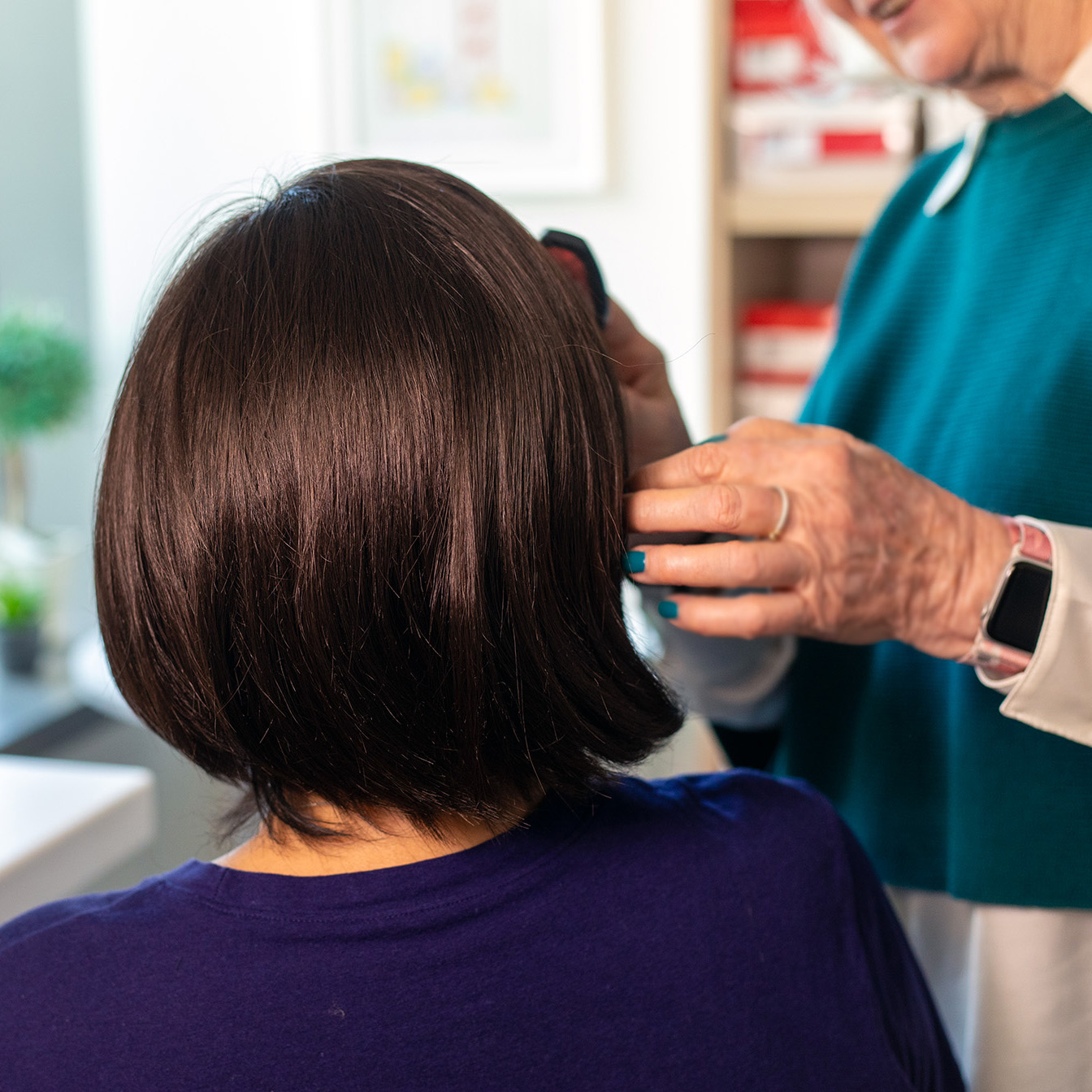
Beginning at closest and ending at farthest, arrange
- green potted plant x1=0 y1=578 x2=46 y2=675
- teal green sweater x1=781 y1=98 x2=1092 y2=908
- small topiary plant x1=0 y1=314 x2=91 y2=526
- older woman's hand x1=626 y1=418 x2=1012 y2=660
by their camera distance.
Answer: older woman's hand x1=626 y1=418 x2=1012 y2=660 → teal green sweater x1=781 y1=98 x2=1092 y2=908 → small topiary plant x1=0 y1=314 x2=91 y2=526 → green potted plant x1=0 y1=578 x2=46 y2=675

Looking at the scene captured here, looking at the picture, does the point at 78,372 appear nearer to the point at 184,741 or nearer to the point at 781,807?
the point at 184,741

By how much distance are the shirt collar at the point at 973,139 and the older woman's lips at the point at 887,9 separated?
13cm

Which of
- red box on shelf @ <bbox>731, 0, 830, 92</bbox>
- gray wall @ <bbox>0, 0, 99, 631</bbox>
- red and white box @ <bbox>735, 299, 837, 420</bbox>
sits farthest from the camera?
gray wall @ <bbox>0, 0, 99, 631</bbox>

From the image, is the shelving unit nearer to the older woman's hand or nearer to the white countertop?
the older woman's hand

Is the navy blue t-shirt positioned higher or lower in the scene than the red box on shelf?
lower

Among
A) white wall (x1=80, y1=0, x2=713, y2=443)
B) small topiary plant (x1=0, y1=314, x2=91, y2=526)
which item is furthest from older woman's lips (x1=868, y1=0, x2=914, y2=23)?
small topiary plant (x1=0, y1=314, x2=91, y2=526)

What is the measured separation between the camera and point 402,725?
0.62 m

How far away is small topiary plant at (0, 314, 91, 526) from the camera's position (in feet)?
5.82

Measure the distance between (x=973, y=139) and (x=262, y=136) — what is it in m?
1.51

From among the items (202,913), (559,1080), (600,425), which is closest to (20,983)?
(202,913)

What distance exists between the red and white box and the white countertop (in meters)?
0.93

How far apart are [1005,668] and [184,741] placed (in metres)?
0.50

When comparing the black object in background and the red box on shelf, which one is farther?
the red box on shelf

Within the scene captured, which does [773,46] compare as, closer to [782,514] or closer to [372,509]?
[782,514]
